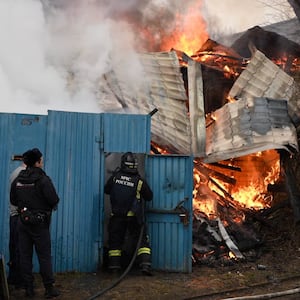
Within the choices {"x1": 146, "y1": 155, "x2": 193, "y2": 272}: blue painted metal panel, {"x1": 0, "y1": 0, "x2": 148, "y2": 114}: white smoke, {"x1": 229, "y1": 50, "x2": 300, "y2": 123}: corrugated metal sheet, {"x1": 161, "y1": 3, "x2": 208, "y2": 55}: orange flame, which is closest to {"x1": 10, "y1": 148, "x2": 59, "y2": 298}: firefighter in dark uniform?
{"x1": 146, "y1": 155, "x2": 193, "y2": 272}: blue painted metal panel

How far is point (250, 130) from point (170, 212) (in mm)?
3115

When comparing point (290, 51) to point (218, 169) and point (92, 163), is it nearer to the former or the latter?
point (218, 169)

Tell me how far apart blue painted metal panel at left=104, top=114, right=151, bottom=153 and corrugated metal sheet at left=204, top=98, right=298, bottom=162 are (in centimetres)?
242

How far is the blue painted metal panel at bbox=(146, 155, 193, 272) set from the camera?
7.20 metres

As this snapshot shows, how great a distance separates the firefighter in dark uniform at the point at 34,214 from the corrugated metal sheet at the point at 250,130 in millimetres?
4401

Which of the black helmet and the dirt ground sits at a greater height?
the black helmet

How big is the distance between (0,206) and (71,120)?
180 centimetres

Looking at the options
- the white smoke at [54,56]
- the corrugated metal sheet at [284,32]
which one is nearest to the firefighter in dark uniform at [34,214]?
the white smoke at [54,56]

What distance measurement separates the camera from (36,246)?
19.0 feet

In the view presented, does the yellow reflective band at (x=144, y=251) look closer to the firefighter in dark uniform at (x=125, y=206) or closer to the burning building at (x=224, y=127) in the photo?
the firefighter in dark uniform at (x=125, y=206)

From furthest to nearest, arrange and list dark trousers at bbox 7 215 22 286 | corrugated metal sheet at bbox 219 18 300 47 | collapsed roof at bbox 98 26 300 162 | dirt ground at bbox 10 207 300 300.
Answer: corrugated metal sheet at bbox 219 18 300 47 → collapsed roof at bbox 98 26 300 162 → dark trousers at bbox 7 215 22 286 → dirt ground at bbox 10 207 300 300

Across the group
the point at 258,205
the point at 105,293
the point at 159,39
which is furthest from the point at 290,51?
the point at 105,293

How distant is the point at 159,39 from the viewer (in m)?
12.5

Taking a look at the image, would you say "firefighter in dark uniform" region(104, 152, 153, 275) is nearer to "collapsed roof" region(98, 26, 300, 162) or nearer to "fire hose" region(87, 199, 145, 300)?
"fire hose" region(87, 199, 145, 300)
